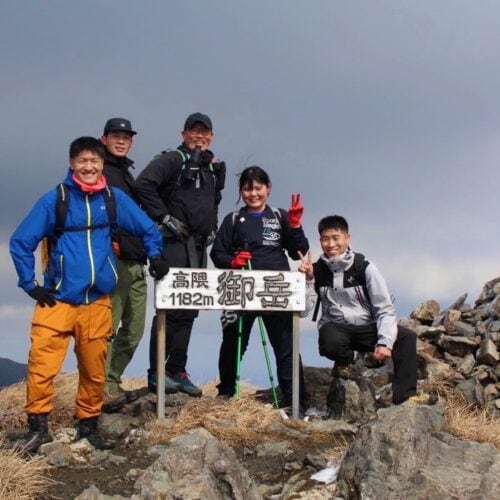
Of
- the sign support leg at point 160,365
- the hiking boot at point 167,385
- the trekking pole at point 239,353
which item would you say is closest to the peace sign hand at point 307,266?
the trekking pole at point 239,353

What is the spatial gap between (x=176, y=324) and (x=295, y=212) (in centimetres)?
239

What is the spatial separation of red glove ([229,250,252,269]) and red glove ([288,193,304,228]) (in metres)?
0.78

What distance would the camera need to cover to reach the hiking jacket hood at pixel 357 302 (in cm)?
933

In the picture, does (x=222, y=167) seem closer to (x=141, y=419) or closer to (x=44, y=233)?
(x=44, y=233)

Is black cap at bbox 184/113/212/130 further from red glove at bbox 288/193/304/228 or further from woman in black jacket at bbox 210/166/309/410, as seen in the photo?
red glove at bbox 288/193/304/228

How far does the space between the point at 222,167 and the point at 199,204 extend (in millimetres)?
749

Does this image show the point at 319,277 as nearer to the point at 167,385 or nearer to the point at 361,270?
the point at 361,270

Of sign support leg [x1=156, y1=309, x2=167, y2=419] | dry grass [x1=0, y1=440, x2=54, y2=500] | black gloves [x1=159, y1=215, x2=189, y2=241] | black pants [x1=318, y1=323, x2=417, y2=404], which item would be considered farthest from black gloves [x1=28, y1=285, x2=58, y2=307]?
black pants [x1=318, y1=323, x2=417, y2=404]

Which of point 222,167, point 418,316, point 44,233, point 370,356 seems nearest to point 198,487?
point 44,233

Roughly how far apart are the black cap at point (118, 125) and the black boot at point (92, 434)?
13.2ft

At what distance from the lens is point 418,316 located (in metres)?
14.5

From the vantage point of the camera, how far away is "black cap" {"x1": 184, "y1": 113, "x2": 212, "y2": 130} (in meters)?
10.1

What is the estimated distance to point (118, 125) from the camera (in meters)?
9.91

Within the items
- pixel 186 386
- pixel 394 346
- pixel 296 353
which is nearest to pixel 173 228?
pixel 186 386
